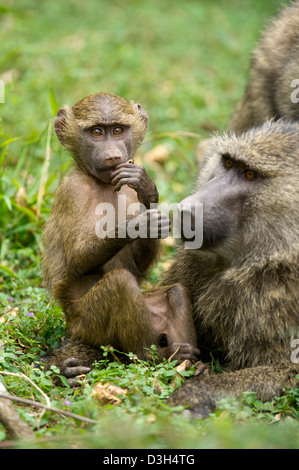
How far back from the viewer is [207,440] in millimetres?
2580

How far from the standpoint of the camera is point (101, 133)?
13.1ft

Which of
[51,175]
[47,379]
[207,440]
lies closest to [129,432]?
[207,440]

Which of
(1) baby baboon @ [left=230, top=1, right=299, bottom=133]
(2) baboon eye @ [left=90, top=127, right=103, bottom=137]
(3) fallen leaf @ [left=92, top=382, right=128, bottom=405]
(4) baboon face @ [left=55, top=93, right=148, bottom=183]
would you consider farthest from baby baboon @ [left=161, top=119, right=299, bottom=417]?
(1) baby baboon @ [left=230, top=1, right=299, bottom=133]

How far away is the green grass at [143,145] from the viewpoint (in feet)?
9.68

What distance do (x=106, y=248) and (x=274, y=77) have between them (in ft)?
9.34

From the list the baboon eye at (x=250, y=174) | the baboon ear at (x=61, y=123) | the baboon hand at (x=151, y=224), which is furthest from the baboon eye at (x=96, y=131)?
the baboon eye at (x=250, y=174)

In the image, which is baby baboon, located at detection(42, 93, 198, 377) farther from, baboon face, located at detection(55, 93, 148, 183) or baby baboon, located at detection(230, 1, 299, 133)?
baby baboon, located at detection(230, 1, 299, 133)

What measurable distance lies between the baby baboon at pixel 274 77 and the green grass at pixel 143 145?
67cm

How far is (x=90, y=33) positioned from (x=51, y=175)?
182 inches

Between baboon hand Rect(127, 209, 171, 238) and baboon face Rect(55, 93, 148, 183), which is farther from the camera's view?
baboon face Rect(55, 93, 148, 183)

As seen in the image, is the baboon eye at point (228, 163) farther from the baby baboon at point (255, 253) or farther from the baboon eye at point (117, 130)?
the baboon eye at point (117, 130)

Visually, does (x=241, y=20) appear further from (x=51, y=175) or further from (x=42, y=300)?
(x=42, y=300)

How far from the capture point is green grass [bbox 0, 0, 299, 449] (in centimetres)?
295

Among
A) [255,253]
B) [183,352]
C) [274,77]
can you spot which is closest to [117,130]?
[255,253]
